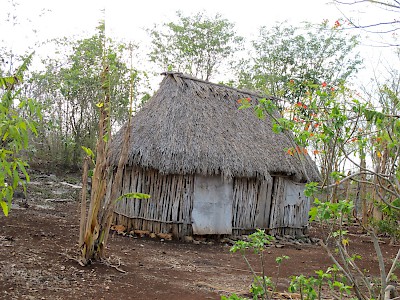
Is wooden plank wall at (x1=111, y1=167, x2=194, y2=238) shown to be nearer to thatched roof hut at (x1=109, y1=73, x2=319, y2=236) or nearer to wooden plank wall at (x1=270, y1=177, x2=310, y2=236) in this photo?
thatched roof hut at (x1=109, y1=73, x2=319, y2=236)

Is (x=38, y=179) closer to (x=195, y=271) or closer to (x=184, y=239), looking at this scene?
(x=184, y=239)

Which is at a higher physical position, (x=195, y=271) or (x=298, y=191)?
(x=298, y=191)

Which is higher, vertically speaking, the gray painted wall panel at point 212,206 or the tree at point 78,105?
the tree at point 78,105

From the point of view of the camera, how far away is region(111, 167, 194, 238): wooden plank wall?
31.4ft

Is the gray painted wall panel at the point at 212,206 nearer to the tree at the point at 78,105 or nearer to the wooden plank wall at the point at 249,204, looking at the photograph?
the wooden plank wall at the point at 249,204

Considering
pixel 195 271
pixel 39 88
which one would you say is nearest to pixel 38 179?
pixel 39 88

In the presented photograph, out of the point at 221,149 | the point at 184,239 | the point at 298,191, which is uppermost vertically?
the point at 221,149

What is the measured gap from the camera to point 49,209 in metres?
10.6

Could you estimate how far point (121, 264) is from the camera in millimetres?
6320

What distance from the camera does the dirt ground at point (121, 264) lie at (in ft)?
16.3

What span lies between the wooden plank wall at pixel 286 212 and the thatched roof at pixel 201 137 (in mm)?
425

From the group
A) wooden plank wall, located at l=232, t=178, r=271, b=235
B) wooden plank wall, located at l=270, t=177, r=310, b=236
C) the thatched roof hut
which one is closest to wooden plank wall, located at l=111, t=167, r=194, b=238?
the thatched roof hut

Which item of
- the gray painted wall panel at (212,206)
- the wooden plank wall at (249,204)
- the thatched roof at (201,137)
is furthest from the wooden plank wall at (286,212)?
the gray painted wall panel at (212,206)

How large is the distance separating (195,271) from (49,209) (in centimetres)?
523
